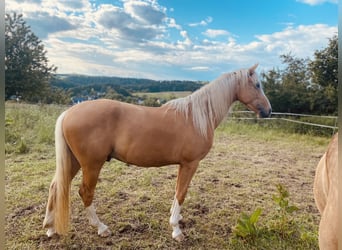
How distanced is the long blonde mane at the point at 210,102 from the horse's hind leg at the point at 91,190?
2.76 feet

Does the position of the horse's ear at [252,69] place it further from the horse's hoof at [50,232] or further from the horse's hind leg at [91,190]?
the horse's hoof at [50,232]

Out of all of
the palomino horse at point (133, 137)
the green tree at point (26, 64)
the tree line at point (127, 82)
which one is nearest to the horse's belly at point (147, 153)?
the palomino horse at point (133, 137)

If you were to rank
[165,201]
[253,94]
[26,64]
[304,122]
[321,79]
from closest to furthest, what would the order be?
[253,94] → [165,201] → [304,122] → [321,79] → [26,64]

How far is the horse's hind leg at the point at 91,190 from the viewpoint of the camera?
206cm

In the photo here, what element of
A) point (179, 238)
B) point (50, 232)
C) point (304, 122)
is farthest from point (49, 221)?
point (304, 122)

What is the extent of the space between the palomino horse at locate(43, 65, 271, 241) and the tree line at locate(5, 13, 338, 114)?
115cm

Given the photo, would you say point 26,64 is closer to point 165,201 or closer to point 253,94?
point 165,201

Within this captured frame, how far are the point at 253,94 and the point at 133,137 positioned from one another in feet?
3.90

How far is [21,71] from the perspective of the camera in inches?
470

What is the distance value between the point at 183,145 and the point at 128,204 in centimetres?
106

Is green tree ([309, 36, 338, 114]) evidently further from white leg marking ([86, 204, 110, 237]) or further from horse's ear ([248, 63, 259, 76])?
white leg marking ([86, 204, 110, 237])

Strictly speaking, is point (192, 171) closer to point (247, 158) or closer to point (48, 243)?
point (48, 243)

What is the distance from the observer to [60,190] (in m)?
1.98

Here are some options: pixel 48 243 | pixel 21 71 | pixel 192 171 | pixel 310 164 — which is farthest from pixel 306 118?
pixel 21 71
